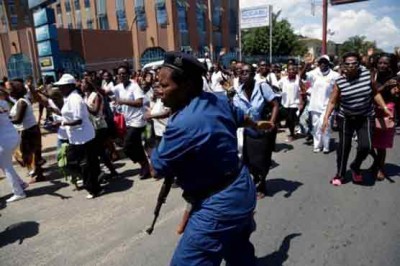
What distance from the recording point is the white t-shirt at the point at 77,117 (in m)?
5.00

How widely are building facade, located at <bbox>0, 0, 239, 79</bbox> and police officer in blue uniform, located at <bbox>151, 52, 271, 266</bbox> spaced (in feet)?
112

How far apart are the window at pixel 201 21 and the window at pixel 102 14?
11360mm

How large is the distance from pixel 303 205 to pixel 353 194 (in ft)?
2.43

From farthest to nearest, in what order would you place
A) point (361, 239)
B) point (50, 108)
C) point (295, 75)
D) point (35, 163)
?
1. point (295, 75)
2. point (35, 163)
3. point (50, 108)
4. point (361, 239)

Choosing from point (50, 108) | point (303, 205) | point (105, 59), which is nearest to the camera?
point (303, 205)

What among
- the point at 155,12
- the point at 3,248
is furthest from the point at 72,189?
the point at 155,12

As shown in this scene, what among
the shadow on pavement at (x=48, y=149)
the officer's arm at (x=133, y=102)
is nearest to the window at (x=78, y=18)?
the shadow on pavement at (x=48, y=149)

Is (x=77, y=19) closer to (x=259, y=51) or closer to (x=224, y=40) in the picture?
(x=224, y=40)

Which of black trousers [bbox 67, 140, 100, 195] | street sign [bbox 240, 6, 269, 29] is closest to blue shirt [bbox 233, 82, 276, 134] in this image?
black trousers [bbox 67, 140, 100, 195]

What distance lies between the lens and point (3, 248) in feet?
13.1

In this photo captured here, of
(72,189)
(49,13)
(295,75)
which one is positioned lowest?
(72,189)

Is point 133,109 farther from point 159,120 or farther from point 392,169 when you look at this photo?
point 392,169

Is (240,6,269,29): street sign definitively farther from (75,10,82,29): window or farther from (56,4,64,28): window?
(56,4,64,28): window

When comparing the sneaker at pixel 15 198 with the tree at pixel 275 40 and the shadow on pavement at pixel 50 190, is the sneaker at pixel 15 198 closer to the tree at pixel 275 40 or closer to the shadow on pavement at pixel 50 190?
the shadow on pavement at pixel 50 190
